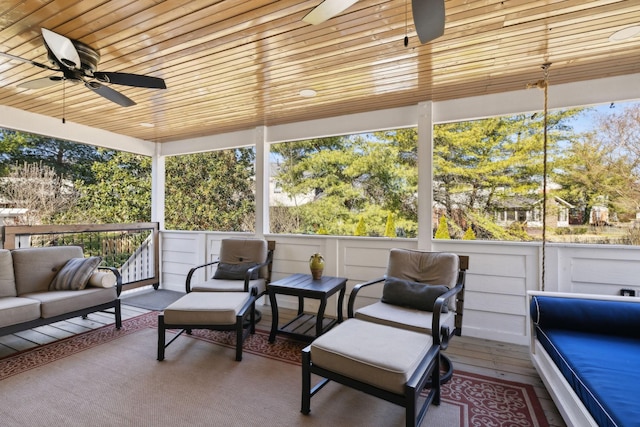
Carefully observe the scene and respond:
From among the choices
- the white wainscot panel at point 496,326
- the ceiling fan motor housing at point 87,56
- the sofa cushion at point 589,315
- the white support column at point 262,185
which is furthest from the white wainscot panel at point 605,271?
the ceiling fan motor housing at point 87,56

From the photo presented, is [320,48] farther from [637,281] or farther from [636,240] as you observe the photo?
[636,240]

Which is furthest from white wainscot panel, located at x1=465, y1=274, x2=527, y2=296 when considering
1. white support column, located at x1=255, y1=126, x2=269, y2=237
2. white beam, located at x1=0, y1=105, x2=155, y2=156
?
white beam, located at x1=0, y1=105, x2=155, y2=156

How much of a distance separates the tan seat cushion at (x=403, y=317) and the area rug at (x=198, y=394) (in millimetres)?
497

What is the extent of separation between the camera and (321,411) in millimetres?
2031

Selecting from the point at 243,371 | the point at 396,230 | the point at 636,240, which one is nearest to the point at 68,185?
the point at 243,371

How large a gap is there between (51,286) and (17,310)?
649 mm

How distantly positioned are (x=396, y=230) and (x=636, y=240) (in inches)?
140

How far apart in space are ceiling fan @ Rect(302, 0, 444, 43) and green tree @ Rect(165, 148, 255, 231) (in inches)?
235

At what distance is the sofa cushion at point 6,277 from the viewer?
120 inches

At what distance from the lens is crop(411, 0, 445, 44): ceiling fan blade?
1.37 m

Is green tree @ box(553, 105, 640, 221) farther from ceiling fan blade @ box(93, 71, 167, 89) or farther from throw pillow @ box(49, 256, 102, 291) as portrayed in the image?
throw pillow @ box(49, 256, 102, 291)

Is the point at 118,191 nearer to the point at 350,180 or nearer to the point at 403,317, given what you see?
the point at 350,180

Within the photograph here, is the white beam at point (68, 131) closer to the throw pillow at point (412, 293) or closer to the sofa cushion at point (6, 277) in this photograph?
the sofa cushion at point (6, 277)

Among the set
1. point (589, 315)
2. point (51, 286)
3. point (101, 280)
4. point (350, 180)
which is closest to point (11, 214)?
point (51, 286)
